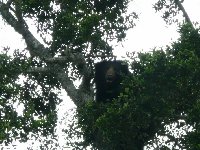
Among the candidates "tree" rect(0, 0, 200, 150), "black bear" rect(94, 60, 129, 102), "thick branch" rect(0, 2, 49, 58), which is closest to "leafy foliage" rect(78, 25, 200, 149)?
"tree" rect(0, 0, 200, 150)

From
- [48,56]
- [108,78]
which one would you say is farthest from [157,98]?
[48,56]

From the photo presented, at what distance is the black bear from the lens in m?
15.4

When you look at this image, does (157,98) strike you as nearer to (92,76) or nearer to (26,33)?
(92,76)

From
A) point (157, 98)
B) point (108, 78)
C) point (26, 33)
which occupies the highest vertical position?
point (26, 33)

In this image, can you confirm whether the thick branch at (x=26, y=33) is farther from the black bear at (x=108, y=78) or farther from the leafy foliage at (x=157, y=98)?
the leafy foliage at (x=157, y=98)

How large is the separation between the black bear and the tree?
14.4 inches

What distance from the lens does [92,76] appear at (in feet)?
52.5

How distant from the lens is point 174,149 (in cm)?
1146

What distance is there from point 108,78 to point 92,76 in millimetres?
998

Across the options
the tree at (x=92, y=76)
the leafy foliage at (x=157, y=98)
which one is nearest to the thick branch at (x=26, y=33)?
the tree at (x=92, y=76)

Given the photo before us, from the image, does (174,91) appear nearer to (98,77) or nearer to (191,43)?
(191,43)

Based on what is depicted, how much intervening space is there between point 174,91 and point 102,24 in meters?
4.45

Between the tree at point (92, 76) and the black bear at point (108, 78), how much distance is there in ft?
1.20

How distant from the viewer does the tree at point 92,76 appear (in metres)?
11.7
